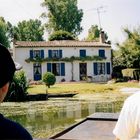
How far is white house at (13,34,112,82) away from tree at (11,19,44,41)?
2603 centimetres

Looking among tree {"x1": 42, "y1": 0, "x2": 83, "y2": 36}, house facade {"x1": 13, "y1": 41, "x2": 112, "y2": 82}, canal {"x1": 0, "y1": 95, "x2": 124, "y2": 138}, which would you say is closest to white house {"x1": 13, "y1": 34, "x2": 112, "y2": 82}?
house facade {"x1": 13, "y1": 41, "x2": 112, "y2": 82}

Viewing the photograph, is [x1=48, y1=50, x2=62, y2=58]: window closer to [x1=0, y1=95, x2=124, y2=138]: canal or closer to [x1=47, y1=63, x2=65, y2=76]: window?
[x1=47, y1=63, x2=65, y2=76]: window

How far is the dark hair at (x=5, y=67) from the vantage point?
6.03 ft

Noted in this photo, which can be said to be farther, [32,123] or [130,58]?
[130,58]

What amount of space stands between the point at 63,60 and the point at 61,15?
1934cm

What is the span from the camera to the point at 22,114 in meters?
16.9

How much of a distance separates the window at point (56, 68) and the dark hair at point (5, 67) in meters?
40.1

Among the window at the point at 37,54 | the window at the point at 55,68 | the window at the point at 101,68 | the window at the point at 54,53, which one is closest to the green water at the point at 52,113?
the window at the point at 55,68

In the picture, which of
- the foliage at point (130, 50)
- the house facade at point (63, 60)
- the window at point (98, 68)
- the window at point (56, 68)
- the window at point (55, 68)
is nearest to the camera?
the foliage at point (130, 50)

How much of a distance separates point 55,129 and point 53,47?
30705 millimetres

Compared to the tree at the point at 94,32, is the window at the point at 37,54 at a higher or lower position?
lower

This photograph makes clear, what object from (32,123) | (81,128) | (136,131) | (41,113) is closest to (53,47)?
(41,113)

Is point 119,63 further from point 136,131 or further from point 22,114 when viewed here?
point 136,131

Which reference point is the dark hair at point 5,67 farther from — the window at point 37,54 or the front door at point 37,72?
the window at point 37,54
